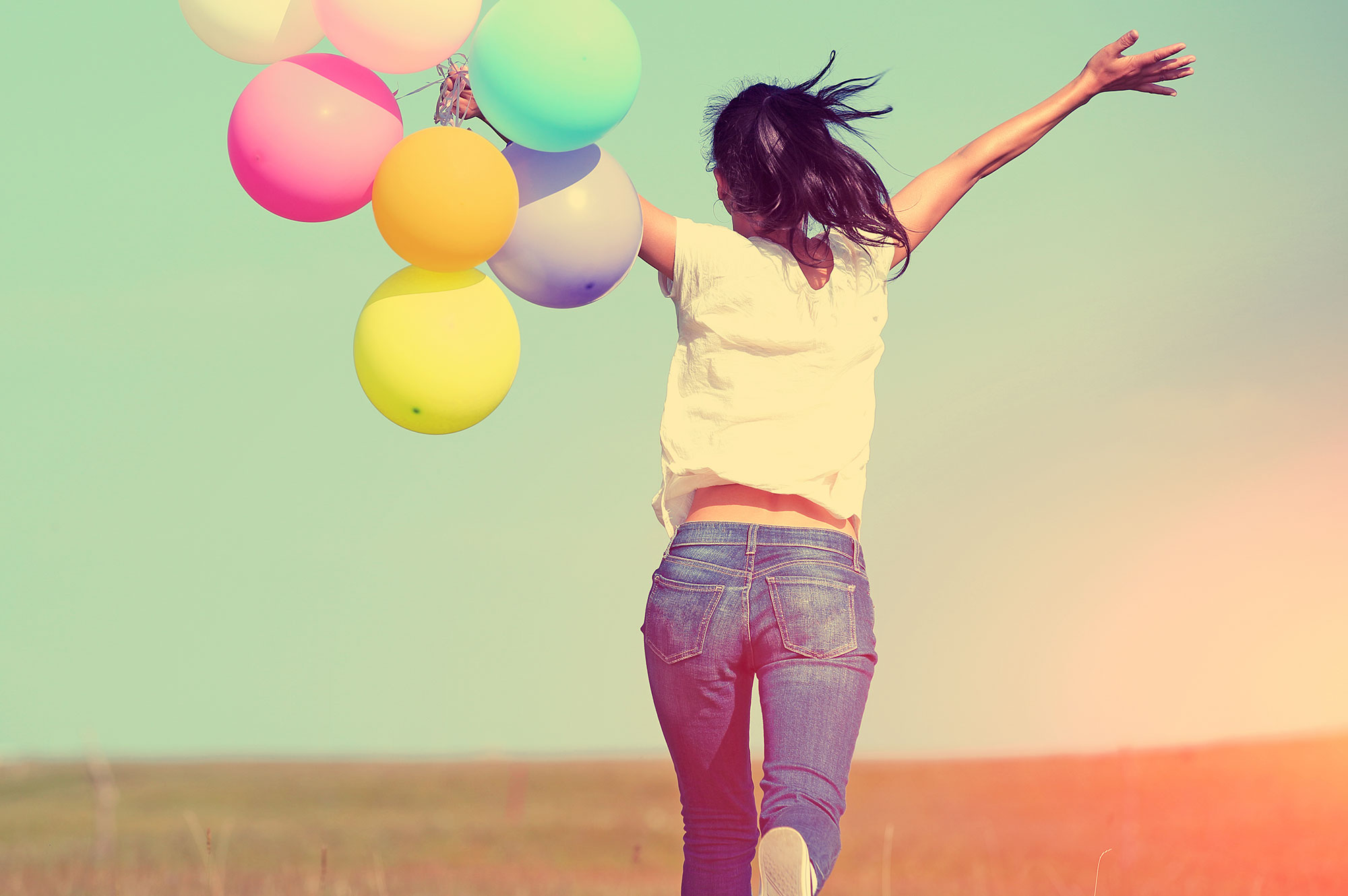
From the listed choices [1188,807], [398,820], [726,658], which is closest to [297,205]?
[726,658]

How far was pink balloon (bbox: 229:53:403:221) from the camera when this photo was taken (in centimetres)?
257

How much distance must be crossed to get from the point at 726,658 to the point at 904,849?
988cm

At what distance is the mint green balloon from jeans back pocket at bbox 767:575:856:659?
3.75 ft

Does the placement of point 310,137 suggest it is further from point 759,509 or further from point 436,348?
point 759,509

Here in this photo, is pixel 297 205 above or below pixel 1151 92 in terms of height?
below

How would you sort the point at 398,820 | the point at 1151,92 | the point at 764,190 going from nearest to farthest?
1. the point at 764,190
2. the point at 1151,92
3. the point at 398,820

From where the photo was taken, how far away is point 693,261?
2.56 metres

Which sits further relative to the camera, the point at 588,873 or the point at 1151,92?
the point at 588,873

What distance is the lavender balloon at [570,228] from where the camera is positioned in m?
2.60

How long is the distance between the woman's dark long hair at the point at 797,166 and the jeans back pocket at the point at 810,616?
2.48 feet

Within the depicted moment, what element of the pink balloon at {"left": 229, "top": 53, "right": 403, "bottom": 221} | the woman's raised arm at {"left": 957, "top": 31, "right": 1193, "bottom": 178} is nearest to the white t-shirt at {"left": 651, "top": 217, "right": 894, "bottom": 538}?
the woman's raised arm at {"left": 957, "top": 31, "right": 1193, "bottom": 178}

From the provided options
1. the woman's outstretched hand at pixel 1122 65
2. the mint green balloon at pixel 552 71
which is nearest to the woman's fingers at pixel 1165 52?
the woman's outstretched hand at pixel 1122 65

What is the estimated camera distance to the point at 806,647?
2291mm

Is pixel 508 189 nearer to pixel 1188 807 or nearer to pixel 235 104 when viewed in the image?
pixel 235 104
